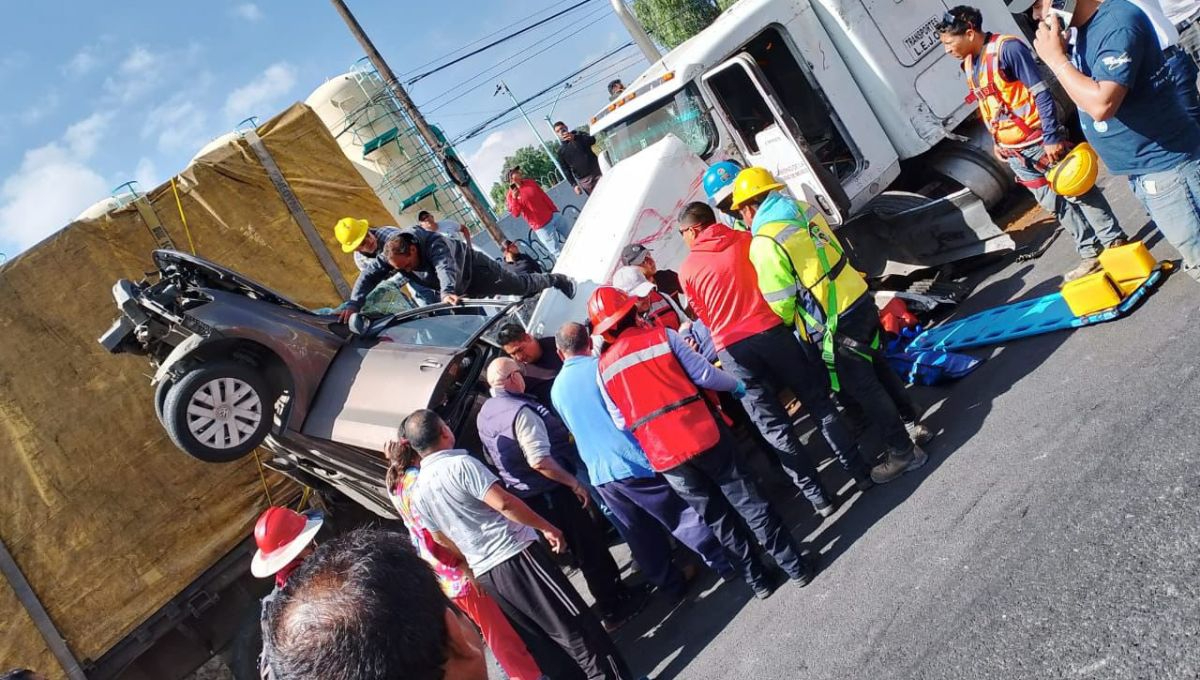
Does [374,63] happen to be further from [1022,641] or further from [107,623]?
[1022,641]

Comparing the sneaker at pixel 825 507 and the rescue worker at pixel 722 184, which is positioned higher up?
the rescue worker at pixel 722 184

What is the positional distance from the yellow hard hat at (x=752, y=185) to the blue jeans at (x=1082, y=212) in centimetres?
181

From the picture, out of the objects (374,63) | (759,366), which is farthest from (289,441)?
(374,63)

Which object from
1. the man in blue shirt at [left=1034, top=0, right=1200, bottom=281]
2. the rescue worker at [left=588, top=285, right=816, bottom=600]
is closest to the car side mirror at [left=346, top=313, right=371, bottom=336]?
the rescue worker at [left=588, top=285, right=816, bottom=600]

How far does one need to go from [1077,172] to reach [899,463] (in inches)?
77.5

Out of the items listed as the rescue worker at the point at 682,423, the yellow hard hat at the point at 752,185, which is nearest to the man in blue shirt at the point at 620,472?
the rescue worker at the point at 682,423

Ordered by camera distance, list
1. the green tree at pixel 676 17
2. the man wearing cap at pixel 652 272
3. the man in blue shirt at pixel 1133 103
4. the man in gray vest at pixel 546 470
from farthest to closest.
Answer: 1. the green tree at pixel 676 17
2. the man wearing cap at pixel 652 272
3. the man in gray vest at pixel 546 470
4. the man in blue shirt at pixel 1133 103

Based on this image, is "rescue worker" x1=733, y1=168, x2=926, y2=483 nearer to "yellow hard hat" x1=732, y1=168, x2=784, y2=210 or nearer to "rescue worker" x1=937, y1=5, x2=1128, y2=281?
"yellow hard hat" x1=732, y1=168, x2=784, y2=210

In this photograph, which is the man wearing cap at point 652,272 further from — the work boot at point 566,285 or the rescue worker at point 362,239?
the rescue worker at point 362,239

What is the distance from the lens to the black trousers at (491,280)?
691 cm

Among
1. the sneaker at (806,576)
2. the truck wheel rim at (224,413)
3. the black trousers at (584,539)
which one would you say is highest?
the truck wheel rim at (224,413)

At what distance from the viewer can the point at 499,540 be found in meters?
3.88

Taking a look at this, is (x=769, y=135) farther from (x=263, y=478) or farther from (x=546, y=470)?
(x=263, y=478)

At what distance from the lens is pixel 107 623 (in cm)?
641
